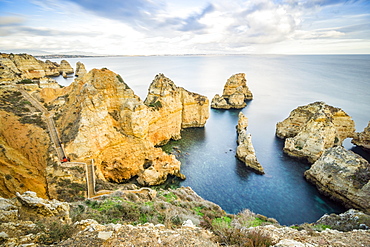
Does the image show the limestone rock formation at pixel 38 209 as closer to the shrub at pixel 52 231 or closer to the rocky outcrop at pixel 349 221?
the shrub at pixel 52 231

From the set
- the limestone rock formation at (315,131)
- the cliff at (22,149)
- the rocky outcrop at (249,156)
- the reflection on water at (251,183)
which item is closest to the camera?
the cliff at (22,149)

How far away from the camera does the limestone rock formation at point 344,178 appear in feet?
65.8

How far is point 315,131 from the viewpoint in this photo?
30.5 m

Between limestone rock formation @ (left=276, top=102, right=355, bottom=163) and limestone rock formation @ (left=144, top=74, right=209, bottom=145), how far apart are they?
2025 cm

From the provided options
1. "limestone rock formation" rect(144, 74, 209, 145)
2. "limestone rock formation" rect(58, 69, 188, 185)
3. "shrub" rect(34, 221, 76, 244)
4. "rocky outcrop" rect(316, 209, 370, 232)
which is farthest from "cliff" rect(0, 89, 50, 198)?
"rocky outcrop" rect(316, 209, 370, 232)

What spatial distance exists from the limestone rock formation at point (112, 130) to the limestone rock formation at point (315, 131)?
71.4ft

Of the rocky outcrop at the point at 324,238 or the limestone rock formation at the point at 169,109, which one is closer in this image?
the rocky outcrop at the point at 324,238

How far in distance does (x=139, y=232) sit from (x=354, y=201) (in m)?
24.8

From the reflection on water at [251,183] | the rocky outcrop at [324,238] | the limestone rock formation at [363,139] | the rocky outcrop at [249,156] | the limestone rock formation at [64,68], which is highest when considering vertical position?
the limestone rock formation at [64,68]

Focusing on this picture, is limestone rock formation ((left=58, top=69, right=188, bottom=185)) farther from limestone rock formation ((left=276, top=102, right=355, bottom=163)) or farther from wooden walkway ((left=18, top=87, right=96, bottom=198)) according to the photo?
limestone rock formation ((left=276, top=102, right=355, bottom=163))

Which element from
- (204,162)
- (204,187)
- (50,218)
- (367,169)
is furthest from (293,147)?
(50,218)

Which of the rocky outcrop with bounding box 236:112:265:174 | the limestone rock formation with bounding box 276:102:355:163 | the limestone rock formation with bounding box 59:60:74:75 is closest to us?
the rocky outcrop with bounding box 236:112:265:174

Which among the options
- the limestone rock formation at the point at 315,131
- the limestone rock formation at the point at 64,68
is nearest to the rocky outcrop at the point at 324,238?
the limestone rock formation at the point at 315,131

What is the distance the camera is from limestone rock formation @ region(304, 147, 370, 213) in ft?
65.8
